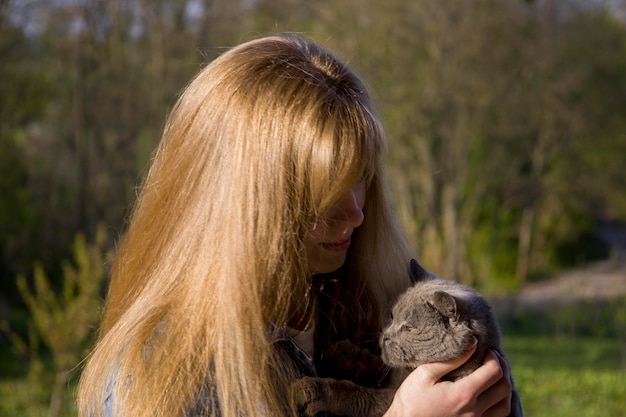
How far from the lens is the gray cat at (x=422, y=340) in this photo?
201 cm

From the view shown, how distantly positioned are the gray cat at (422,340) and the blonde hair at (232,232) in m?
0.29

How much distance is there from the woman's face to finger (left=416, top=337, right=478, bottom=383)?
32 centimetres

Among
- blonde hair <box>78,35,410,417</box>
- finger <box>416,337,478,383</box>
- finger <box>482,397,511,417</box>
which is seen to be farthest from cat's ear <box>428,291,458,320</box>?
blonde hair <box>78,35,410,417</box>

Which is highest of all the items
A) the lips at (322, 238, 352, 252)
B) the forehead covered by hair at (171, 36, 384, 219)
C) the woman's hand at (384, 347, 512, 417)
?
the forehead covered by hair at (171, 36, 384, 219)

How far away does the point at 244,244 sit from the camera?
173 cm

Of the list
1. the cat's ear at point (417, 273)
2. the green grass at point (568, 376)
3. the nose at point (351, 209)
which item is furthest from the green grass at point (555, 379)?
the nose at point (351, 209)

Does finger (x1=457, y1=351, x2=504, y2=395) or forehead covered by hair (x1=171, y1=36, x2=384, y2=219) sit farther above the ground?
forehead covered by hair (x1=171, y1=36, x2=384, y2=219)

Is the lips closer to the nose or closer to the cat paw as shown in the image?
the nose

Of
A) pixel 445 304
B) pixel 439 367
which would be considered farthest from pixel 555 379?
pixel 439 367

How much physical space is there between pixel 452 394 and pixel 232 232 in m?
0.61

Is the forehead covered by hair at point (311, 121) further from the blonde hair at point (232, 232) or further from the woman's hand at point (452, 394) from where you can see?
the woman's hand at point (452, 394)

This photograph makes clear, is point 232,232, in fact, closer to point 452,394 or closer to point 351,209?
point 351,209

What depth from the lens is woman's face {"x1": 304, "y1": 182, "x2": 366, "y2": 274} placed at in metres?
1.87

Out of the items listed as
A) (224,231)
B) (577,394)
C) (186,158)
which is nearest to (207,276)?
(224,231)
